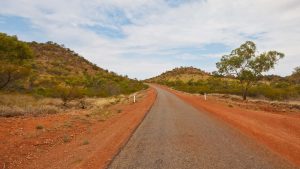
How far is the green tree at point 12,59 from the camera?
1288 inches

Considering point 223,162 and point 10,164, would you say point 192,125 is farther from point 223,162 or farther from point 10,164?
point 10,164

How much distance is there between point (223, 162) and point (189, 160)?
895mm

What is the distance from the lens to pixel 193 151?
35.9 ft

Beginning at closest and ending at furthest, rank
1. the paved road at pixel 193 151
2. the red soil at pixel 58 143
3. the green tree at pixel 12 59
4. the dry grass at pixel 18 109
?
1. the paved road at pixel 193 151
2. the red soil at pixel 58 143
3. the dry grass at pixel 18 109
4. the green tree at pixel 12 59

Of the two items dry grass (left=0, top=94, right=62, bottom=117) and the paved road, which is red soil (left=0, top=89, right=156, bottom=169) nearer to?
the paved road

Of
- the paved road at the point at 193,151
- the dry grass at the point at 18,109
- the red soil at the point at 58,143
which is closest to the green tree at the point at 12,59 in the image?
the dry grass at the point at 18,109

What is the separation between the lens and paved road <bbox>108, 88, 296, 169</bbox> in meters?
9.21

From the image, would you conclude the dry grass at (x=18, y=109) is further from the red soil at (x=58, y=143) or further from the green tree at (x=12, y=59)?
the green tree at (x=12, y=59)

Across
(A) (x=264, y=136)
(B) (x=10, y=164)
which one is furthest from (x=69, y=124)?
(A) (x=264, y=136)

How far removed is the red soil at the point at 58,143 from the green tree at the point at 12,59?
46.7ft

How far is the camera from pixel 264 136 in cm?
1396

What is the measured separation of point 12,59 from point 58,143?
24.5 m

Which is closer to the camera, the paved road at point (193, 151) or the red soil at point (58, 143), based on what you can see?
the paved road at point (193, 151)

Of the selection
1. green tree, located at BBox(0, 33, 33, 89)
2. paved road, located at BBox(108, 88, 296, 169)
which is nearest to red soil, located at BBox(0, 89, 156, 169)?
paved road, located at BBox(108, 88, 296, 169)
